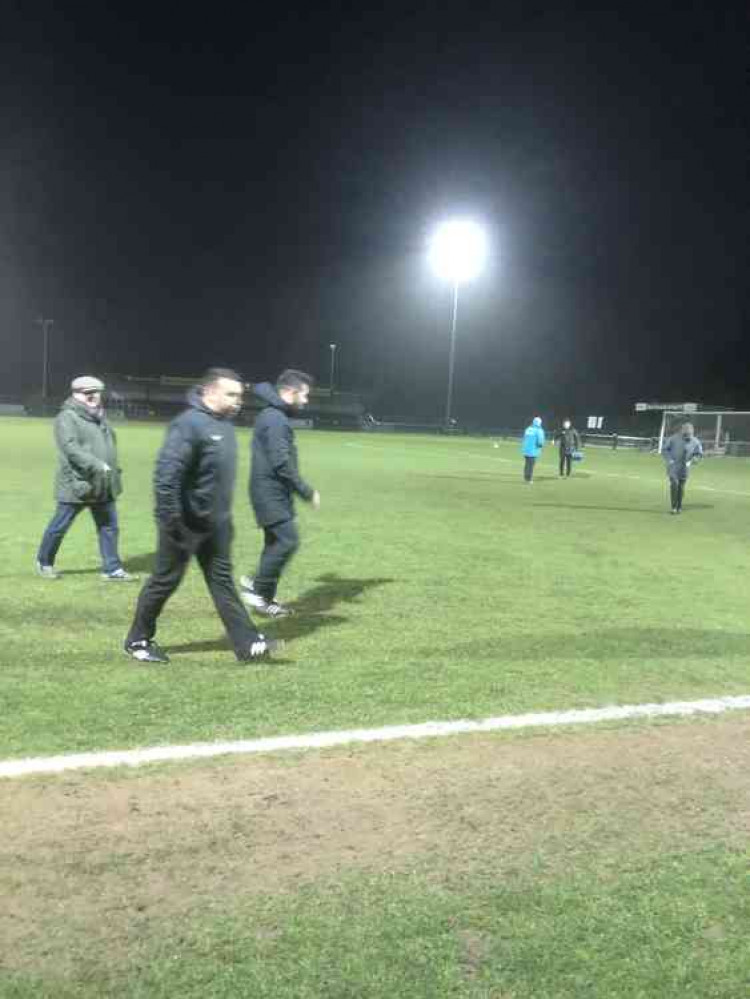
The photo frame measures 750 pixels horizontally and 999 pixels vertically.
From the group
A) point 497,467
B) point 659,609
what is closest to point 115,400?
point 497,467

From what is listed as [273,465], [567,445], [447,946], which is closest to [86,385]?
[273,465]

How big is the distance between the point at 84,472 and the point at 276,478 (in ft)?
6.62

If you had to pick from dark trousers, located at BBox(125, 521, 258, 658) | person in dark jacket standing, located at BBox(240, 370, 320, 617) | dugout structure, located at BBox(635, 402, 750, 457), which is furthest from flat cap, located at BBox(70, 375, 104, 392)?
dugout structure, located at BBox(635, 402, 750, 457)

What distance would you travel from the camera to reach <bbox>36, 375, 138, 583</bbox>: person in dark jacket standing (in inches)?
298

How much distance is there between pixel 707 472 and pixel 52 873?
30041 mm

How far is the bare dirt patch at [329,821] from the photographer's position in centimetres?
282

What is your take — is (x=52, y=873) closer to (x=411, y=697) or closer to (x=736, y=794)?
(x=411, y=697)

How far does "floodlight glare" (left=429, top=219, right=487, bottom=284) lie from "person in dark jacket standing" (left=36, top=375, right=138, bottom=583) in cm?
4782

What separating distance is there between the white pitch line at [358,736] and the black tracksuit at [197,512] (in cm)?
131

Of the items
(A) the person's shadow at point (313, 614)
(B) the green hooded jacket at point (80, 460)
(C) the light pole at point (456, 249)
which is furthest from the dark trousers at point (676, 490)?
(C) the light pole at point (456, 249)

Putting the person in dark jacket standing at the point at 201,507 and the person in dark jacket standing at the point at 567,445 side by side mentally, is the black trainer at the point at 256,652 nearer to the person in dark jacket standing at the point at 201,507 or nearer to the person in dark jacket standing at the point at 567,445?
the person in dark jacket standing at the point at 201,507

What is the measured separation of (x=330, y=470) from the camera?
23422mm

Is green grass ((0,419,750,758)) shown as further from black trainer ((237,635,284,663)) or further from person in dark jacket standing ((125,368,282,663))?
person in dark jacket standing ((125,368,282,663))

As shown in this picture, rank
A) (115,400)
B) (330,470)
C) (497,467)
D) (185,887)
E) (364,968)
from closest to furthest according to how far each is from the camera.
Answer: (364,968) → (185,887) → (330,470) → (497,467) → (115,400)
